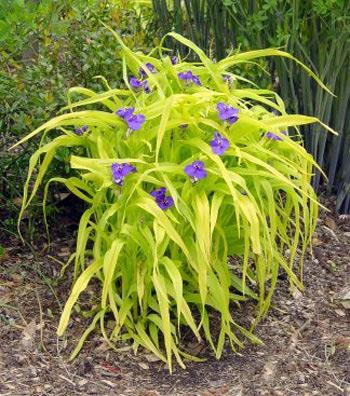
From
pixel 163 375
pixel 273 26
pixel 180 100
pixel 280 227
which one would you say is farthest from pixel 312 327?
pixel 273 26

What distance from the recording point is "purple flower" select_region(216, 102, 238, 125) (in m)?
2.68

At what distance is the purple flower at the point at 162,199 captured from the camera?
2.67 metres

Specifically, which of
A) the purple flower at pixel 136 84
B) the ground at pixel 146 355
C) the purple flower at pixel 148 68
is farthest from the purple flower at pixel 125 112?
the ground at pixel 146 355

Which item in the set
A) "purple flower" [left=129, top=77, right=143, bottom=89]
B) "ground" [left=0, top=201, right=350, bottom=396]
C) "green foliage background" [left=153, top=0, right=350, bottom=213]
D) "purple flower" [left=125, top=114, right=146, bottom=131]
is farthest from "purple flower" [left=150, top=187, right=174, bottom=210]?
"green foliage background" [left=153, top=0, right=350, bottom=213]

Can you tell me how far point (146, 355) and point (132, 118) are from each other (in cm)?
80

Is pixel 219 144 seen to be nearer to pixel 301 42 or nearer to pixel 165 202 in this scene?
pixel 165 202

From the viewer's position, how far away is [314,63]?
3.78 m

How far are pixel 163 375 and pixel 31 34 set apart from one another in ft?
4.87

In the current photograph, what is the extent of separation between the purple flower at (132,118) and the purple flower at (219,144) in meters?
0.24

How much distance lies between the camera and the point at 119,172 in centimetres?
265

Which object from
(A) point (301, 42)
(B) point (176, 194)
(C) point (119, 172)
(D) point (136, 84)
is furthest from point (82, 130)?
(A) point (301, 42)

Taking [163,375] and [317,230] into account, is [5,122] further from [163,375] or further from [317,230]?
[317,230]

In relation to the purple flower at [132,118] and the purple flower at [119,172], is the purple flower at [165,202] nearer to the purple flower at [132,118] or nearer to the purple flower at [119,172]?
the purple flower at [119,172]

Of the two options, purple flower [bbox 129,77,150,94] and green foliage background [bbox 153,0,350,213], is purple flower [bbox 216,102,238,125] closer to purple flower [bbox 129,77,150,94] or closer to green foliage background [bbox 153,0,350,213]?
→ purple flower [bbox 129,77,150,94]
